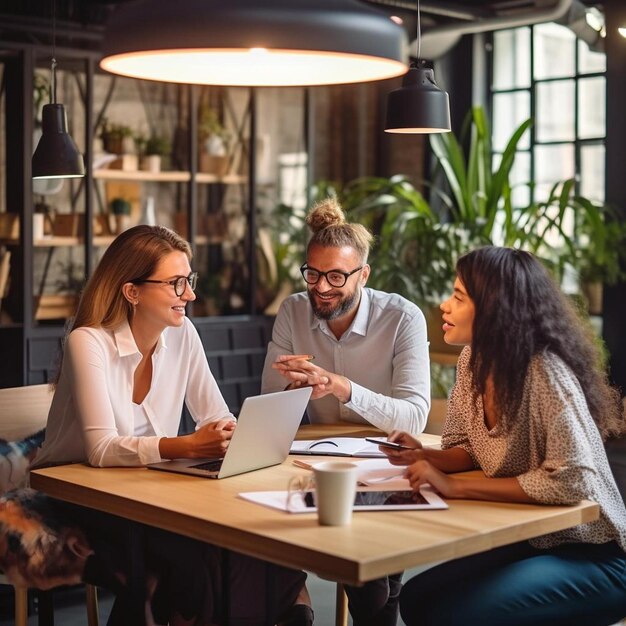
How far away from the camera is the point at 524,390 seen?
7.79ft

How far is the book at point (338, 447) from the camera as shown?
2818 mm

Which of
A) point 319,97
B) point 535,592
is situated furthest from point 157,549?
point 319,97

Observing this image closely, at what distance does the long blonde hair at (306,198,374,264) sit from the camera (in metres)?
3.48

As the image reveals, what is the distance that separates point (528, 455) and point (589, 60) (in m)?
4.38

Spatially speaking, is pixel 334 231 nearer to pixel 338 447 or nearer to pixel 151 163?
pixel 338 447

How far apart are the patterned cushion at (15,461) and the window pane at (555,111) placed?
13.5 ft

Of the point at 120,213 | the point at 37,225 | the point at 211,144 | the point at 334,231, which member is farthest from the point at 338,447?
the point at 211,144

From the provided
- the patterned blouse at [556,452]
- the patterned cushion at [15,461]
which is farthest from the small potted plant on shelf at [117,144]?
the patterned blouse at [556,452]

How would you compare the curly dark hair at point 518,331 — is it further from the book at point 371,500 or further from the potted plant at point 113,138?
the potted plant at point 113,138

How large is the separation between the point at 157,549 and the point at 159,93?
4446 mm

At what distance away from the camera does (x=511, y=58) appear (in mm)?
6684

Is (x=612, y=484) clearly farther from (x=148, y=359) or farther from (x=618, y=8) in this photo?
(x=618, y=8)

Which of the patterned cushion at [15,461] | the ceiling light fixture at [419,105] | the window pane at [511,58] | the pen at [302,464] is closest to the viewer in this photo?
the pen at [302,464]

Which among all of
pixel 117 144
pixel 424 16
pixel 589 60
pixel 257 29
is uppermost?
pixel 424 16
